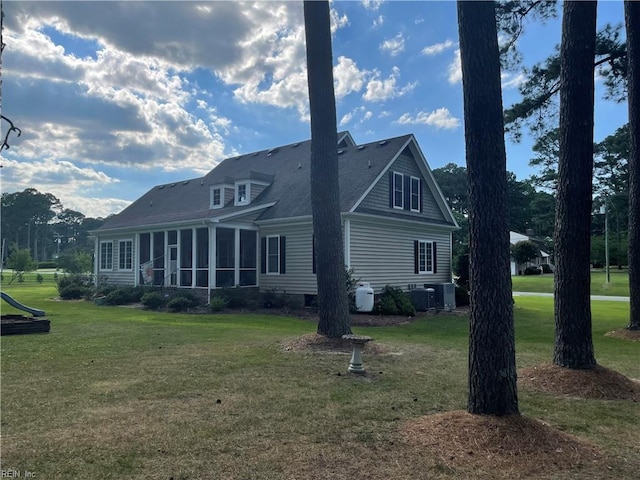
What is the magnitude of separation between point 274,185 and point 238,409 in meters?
17.8

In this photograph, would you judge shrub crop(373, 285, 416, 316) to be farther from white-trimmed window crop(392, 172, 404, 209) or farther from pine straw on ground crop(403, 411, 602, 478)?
pine straw on ground crop(403, 411, 602, 478)

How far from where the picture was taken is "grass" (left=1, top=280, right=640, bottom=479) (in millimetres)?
3531

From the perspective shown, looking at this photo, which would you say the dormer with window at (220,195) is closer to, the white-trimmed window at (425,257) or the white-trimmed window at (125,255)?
the white-trimmed window at (125,255)

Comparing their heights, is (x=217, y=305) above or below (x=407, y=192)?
below

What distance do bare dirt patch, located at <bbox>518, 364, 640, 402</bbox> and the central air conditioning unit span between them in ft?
41.0

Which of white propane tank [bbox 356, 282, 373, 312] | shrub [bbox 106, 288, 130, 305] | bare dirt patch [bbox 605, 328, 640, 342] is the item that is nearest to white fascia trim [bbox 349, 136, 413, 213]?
white propane tank [bbox 356, 282, 373, 312]

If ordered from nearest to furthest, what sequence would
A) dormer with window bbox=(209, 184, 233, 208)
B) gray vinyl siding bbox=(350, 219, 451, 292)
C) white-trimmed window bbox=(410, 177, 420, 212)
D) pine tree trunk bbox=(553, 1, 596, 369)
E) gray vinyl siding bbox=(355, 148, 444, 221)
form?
pine tree trunk bbox=(553, 1, 596, 369)
gray vinyl siding bbox=(350, 219, 451, 292)
gray vinyl siding bbox=(355, 148, 444, 221)
white-trimmed window bbox=(410, 177, 420, 212)
dormer with window bbox=(209, 184, 233, 208)

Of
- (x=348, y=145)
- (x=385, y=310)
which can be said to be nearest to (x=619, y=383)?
(x=385, y=310)

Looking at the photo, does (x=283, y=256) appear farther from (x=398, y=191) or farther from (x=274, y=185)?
(x=398, y=191)

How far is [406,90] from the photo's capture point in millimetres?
16156

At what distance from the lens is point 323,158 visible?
365 inches

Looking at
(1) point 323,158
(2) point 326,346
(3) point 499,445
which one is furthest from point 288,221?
(3) point 499,445

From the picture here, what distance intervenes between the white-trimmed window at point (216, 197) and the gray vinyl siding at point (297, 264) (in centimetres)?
442

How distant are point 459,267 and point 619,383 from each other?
17111 mm
